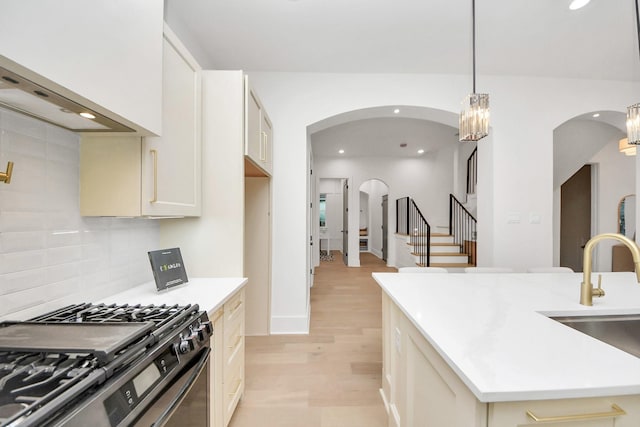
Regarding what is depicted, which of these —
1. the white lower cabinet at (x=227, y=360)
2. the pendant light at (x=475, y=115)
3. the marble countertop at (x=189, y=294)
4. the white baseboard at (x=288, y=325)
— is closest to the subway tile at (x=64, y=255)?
the marble countertop at (x=189, y=294)

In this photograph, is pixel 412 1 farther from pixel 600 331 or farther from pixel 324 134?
pixel 324 134

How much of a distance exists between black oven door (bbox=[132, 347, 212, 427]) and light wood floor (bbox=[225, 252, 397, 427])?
74cm

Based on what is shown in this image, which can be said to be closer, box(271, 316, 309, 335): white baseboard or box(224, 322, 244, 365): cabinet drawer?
box(224, 322, 244, 365): cabinet drawer

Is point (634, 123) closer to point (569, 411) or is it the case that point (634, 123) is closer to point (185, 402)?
point (569, 411)

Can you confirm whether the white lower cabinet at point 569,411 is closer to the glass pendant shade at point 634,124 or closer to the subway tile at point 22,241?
the subway tile at point 22,241

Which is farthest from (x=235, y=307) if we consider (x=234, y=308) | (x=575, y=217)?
(x=575, y=217)

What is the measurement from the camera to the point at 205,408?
4.00 ft

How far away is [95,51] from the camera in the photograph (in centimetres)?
91

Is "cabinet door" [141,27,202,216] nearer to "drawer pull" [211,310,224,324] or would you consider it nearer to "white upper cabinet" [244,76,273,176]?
"white upper cabinet" [244,76,273,176]

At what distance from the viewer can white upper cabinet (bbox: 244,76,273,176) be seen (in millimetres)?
1968

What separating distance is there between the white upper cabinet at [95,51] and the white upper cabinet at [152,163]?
179 millimetres

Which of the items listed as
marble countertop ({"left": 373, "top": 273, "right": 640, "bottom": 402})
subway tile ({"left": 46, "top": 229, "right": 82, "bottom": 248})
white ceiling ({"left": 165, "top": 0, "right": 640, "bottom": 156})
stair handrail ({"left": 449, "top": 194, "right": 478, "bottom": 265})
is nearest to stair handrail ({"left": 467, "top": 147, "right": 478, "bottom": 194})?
stair handrail ({"left": 449, "top": 194, "right": 478, "bottom": 265})

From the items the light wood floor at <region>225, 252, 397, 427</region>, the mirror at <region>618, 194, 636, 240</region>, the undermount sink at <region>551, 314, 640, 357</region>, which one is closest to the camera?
the undermount sink at <region>551, 314, 640, 357</region>

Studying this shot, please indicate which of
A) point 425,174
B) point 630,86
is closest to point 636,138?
point 630,86
